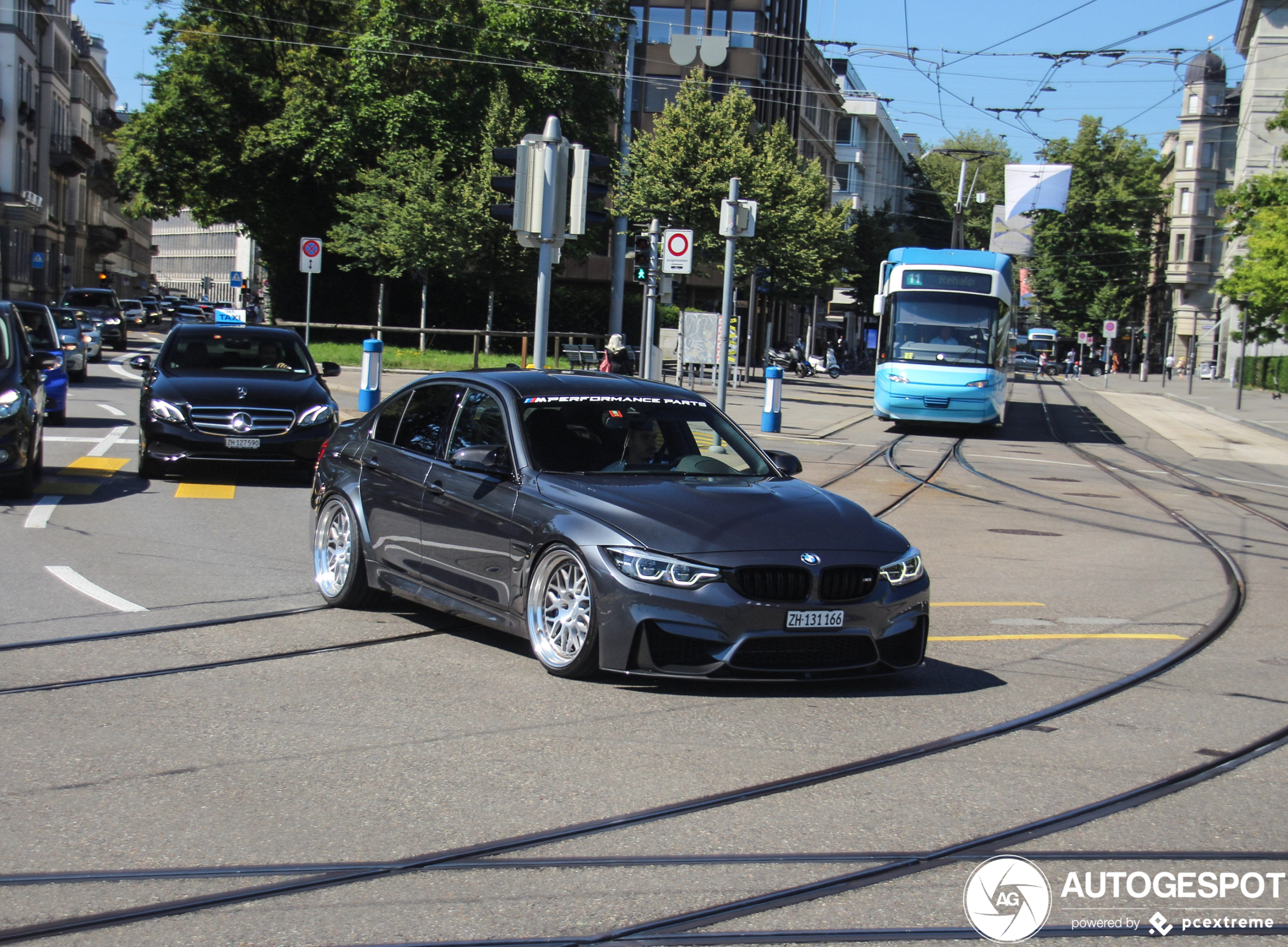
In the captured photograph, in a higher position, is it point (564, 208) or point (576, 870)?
point (564, 208)

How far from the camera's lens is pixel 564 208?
43.4ft

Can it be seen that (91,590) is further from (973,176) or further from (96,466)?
(973,176)

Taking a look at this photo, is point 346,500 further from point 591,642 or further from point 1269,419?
point 1269,419

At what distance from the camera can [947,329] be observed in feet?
90.9

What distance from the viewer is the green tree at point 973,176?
113 m

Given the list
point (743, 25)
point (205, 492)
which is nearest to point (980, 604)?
point (205, 492)

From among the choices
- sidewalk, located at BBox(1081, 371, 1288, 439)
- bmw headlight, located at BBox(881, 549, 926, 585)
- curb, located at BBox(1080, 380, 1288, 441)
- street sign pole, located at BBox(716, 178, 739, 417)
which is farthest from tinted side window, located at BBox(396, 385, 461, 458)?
sidewalk, located at BBox(1081, 371, 1288, 439)

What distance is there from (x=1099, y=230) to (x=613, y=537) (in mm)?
93014

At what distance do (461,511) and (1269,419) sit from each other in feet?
118

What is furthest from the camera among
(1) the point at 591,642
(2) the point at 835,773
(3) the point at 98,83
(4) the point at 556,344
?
(3) the point at 98,83

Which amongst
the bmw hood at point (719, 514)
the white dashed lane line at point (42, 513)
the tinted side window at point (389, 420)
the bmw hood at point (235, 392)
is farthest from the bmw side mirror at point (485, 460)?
the bmw hood at point (235, 392)

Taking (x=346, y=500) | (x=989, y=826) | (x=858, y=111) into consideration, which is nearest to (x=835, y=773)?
(x=989, y=826)

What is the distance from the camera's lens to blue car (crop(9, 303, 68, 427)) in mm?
20594
